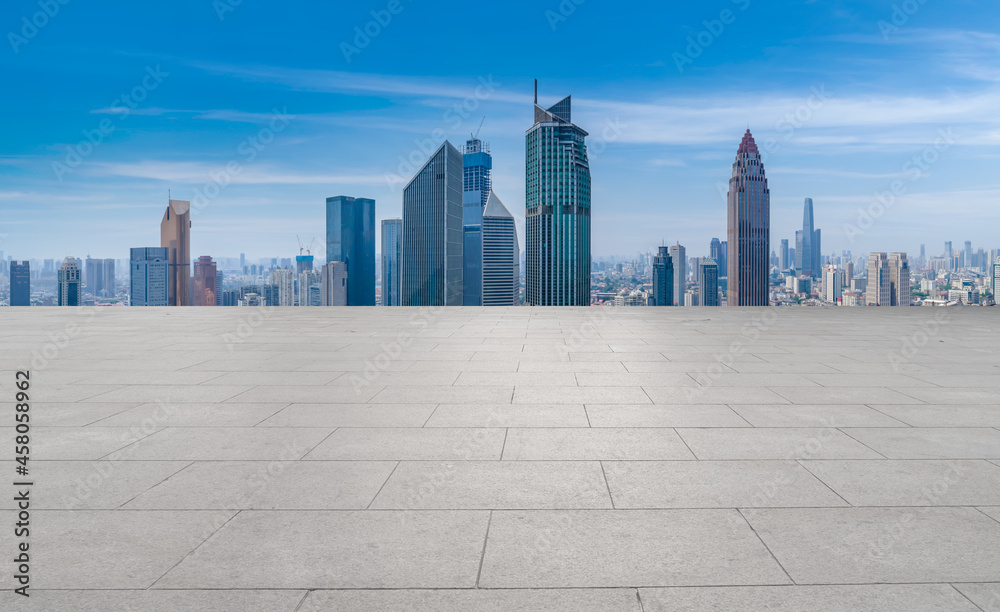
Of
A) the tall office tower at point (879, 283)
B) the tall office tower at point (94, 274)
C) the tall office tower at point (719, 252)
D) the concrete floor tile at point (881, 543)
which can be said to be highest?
the tall office tower at point (719, 252)

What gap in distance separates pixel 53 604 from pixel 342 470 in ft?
7.82

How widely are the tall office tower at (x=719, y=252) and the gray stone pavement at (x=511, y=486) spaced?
167 metres

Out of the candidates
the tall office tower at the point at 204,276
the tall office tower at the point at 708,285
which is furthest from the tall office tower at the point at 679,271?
the tall office tower at the point at 204,276

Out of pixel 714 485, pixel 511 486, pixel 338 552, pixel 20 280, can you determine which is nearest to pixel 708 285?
pixel 20 280

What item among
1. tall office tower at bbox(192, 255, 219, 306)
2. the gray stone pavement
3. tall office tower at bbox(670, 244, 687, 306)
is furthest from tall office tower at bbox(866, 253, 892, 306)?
tall office tower at bbox(670, 244, 687, 306)

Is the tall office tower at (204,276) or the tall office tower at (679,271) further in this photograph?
the tall office tower at (679,271)

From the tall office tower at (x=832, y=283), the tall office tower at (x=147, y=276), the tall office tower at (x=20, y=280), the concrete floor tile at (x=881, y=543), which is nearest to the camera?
the concrete floor tile at (x=881, y=543)

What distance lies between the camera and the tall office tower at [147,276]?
67812 millimetres

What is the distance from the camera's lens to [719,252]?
175375 millimetres

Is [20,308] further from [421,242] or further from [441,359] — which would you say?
[421,242]

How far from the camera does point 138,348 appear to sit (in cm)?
1380

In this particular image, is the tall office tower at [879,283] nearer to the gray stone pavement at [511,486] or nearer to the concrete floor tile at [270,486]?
the gray stone pavement at [511,486]

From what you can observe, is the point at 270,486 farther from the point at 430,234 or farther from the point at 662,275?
the point at 430,234

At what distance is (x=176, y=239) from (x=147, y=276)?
685 inches
